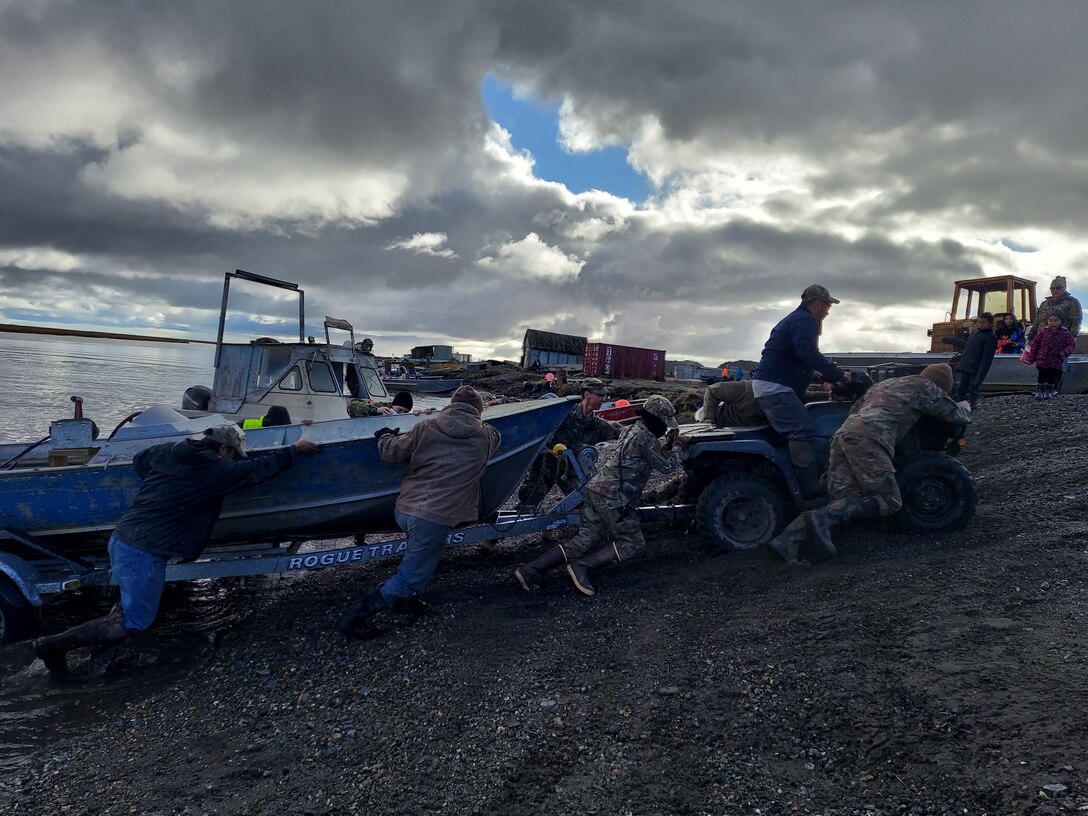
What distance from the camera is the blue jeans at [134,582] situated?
4.42 metres

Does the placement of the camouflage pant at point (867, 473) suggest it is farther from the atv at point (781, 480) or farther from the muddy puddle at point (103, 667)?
the muddy puddle at point (103, 667)

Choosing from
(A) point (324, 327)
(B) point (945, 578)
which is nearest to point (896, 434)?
(B) point (945, 578)

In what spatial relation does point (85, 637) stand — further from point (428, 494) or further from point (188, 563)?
point (428, 494)

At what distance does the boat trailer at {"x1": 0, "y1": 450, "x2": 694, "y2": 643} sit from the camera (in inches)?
190

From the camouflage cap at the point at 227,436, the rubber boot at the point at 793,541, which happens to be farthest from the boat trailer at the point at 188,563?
the rubber boot at the point at 793,541

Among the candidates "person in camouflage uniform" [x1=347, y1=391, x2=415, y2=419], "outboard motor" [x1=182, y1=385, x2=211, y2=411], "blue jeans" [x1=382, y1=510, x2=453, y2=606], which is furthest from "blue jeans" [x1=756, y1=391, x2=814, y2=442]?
"outboard motor" [x1=182, y1=385, x2=211, y2=411]

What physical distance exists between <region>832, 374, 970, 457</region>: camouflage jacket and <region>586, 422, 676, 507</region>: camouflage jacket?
4.74 feet

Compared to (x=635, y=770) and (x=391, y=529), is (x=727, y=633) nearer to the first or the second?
(x=635, y=770)

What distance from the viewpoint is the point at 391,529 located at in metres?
5.87

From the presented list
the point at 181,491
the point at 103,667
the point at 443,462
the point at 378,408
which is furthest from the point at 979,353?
the point at 103,667

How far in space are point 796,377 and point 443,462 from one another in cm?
300

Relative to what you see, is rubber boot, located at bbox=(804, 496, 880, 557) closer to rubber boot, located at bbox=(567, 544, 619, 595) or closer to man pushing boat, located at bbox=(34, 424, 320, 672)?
rubber boot, located at bbox=(567, 544, 619, 595)

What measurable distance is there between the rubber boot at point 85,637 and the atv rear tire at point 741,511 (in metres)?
4.49

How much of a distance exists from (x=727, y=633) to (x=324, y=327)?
847cm
